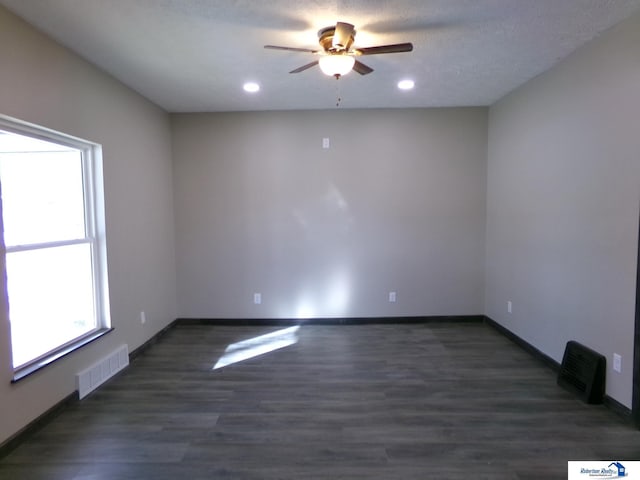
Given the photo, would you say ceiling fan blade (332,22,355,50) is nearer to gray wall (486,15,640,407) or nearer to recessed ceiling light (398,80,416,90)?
recessed ceiling light (398,80,416,90)

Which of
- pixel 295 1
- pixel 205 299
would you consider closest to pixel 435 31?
pixel 295 1

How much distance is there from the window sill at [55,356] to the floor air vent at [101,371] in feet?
0.70

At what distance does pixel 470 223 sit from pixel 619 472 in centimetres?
283

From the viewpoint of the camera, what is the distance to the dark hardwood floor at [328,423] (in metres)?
1.87

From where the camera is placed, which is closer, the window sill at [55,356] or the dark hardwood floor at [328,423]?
the dark hardwood floor at [328,423]

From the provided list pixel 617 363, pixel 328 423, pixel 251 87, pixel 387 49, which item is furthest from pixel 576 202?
pixel 251 87

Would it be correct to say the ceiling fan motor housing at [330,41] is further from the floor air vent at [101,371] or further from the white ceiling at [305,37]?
the floor air vent at [101,371]

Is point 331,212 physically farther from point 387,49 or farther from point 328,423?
point 328,423

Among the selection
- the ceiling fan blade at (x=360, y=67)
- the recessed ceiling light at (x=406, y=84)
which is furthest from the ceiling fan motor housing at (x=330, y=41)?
the recessed ceiling light at (x=406, y=84)

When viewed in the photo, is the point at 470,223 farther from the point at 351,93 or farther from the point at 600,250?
the point at 351,93

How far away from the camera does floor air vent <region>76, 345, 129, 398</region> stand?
257cm

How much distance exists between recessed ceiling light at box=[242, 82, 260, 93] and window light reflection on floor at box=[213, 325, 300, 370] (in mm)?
2659

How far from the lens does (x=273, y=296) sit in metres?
4.29

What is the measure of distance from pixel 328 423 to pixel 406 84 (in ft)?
10.0
